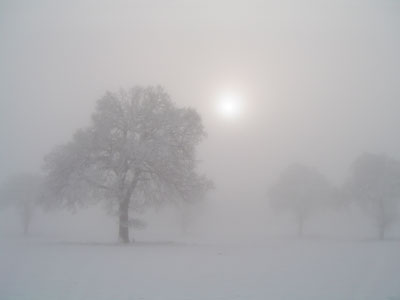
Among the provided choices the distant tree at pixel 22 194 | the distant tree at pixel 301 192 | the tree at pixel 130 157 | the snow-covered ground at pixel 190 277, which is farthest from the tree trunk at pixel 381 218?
the distant tree at pixel 22 194

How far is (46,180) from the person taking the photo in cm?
2453

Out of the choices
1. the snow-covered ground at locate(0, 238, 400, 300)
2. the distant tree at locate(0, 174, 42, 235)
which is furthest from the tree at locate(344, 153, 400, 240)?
the distant tree at locate(0, 174, 42, 235)

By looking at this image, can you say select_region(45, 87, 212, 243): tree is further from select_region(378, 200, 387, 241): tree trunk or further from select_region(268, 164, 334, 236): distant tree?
select_region(268, 164, 334, 236): distant tree

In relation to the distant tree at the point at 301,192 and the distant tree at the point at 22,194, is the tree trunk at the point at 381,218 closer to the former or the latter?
the distant tree at the point at 301,192

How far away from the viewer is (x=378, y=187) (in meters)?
39.7

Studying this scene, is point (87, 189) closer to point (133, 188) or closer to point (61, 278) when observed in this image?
point (133, 188)

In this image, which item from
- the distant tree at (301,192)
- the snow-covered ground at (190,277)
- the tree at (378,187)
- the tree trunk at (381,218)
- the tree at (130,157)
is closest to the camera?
the snow-covered ground at (190,277)

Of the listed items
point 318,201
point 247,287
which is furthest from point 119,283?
point 318,201

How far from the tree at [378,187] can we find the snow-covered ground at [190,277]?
24.0 meters

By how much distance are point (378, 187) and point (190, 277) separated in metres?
34.9

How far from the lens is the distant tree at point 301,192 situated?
169 feet

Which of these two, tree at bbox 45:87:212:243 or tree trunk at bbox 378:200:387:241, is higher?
tree at bbox 45:87:212:243

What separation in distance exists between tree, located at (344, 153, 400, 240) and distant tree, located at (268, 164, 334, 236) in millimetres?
8459

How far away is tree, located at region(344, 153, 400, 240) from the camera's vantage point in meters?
39.6
